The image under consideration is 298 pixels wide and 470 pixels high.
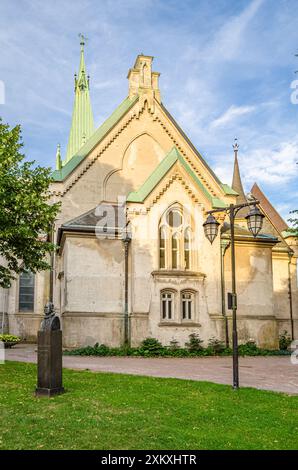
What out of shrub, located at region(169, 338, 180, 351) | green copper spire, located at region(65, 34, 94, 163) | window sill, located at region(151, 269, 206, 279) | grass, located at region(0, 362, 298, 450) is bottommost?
grass, located at region(0, 362, 298, 450)

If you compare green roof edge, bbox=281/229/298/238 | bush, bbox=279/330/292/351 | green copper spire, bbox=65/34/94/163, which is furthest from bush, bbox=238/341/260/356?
green copper spire, bbox=65/34/94/163

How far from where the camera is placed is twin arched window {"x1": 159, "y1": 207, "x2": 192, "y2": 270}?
1070 inches

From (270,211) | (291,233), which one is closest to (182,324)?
(291,233)

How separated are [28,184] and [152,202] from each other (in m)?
9.70

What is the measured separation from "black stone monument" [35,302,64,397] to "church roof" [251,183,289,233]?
38.7 m

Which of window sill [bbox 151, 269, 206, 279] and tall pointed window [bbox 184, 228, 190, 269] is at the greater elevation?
tall pointed window [bbox 184, 228, 190, 269]

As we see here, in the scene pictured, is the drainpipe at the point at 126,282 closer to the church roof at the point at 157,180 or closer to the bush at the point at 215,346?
the church roof at the point at 157,180

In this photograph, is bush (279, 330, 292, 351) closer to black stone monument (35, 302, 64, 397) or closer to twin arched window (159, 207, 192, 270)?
twin arched window (159, 207, 192, 270)

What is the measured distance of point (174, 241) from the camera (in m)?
27.5

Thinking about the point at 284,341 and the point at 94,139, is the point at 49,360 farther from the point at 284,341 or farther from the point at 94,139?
the point at 284,341

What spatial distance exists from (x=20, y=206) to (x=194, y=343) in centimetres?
1302

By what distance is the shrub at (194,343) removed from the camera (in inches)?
1019
